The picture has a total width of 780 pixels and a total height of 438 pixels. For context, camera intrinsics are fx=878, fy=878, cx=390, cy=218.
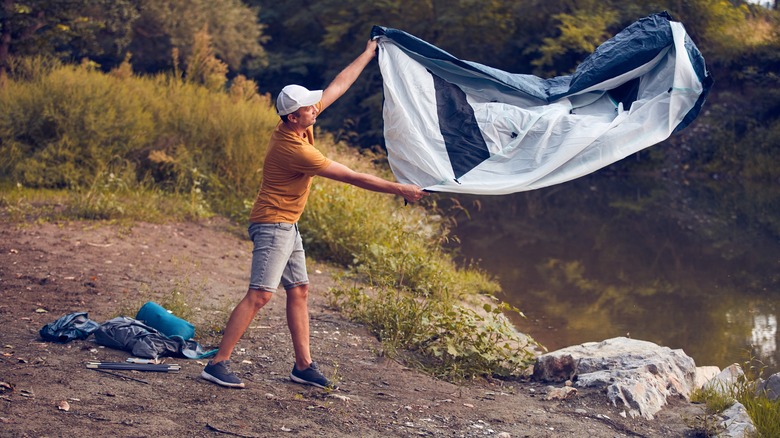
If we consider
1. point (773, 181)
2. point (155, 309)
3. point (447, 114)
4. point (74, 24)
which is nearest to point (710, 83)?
point (447, 114)

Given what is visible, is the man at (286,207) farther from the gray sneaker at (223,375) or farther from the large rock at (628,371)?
the large rock at (628,371)

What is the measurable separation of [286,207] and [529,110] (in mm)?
2021

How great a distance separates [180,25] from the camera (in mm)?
26375

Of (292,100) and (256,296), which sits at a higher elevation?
(292,100)

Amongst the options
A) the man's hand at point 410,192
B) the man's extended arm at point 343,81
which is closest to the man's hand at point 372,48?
the man's extended arm at point 343,81

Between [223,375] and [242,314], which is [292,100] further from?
[223,375]

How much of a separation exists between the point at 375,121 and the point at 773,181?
483 inches

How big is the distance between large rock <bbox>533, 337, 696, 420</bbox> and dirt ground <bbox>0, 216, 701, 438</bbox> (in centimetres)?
12

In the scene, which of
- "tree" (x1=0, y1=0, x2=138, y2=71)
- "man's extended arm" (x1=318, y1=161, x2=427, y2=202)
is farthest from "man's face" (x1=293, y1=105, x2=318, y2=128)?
"tree" (x1=0, y1=0, x2=138, y2=71)

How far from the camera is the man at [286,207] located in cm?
534

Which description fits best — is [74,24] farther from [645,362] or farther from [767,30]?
[767,30]

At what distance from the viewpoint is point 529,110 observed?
6.40 m

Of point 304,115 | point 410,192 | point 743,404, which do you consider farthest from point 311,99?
point 743,404

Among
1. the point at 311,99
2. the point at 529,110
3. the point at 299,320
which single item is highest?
the point at 529,110
